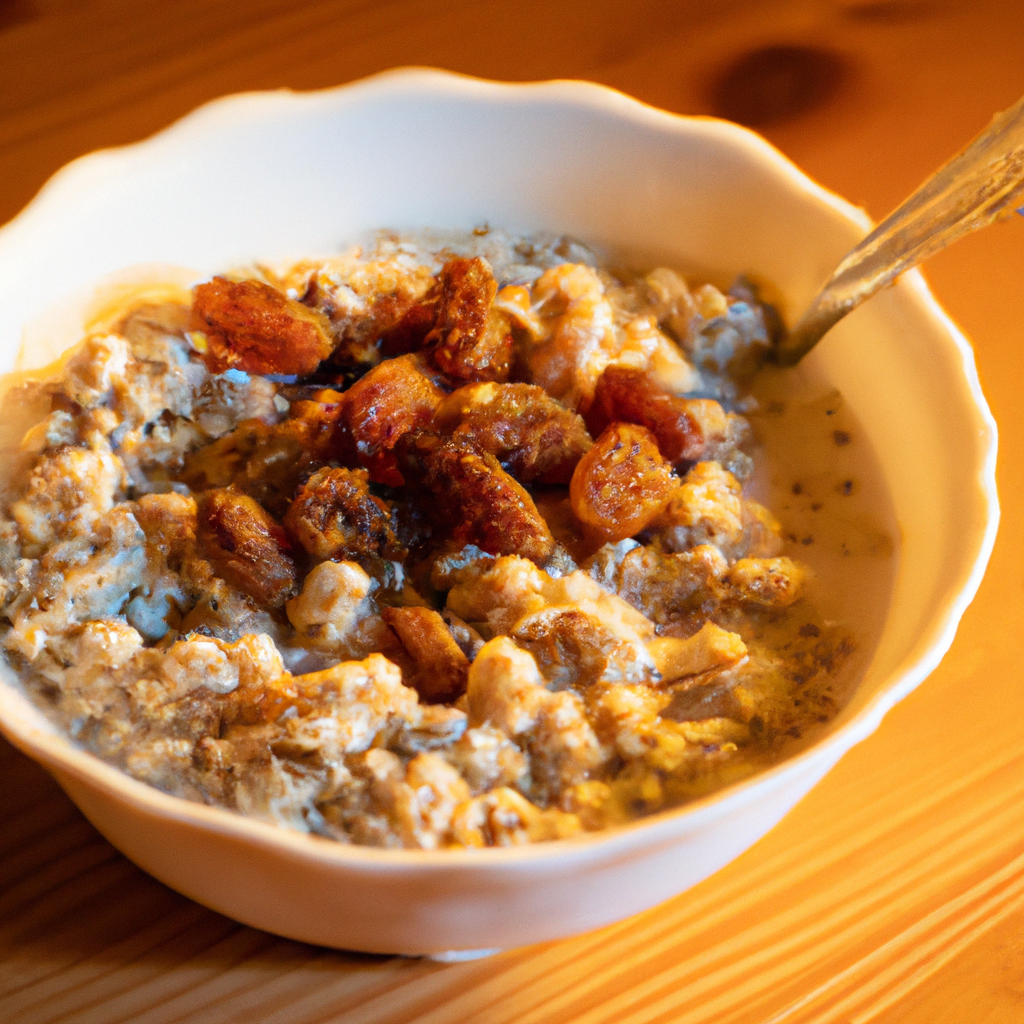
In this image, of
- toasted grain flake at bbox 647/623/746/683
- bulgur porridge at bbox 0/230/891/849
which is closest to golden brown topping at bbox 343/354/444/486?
bulgur porridge at bbox 0/230/891/849

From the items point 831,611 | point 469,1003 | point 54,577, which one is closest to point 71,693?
point 54,577

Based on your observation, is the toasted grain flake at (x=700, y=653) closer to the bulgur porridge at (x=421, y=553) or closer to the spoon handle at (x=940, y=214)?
the bulgur porridge at (x=421, y=553)

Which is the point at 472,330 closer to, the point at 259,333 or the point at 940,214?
the point at 259,333

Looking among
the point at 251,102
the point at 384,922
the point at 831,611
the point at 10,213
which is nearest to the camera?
the point at 384,922

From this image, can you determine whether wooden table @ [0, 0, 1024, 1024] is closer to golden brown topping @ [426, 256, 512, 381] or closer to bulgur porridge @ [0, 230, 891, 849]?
bulgur porridge @ [0, 230, 891, 849]

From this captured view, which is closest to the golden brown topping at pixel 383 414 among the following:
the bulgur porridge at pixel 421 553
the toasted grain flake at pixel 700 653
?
the bulgur porridge at pixel 421 553

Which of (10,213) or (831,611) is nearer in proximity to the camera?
(831,611)

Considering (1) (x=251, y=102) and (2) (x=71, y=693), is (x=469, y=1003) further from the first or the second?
(1) (x=251, y=102)
